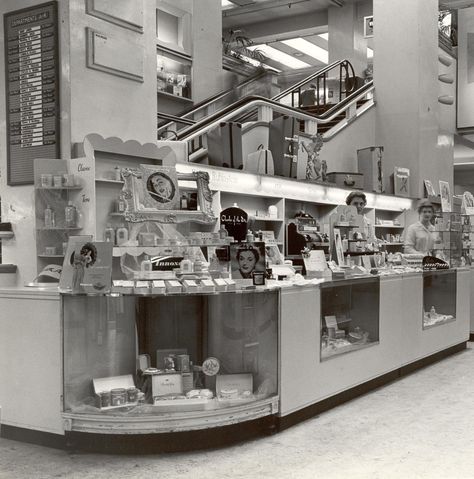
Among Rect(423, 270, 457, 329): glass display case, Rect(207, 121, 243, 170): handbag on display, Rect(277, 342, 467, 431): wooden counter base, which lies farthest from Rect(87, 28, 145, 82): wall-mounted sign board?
Rect(423, 270, 457, 329): glass display case

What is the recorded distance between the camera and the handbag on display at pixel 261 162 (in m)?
7.66

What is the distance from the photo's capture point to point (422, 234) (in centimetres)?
743

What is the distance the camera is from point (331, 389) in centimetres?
470

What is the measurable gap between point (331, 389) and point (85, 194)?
7.95 ft

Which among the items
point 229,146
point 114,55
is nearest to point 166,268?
point 114,55

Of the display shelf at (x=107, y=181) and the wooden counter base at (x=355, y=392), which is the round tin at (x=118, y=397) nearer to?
the wooden counter base at (x=355, y=392)

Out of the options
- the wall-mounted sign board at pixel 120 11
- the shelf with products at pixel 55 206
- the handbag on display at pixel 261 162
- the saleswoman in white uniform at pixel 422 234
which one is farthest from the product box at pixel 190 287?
the saleswoman in white uniform at pixel 422 234

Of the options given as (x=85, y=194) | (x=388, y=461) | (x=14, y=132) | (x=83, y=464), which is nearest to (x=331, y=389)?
(x=388, y=461)

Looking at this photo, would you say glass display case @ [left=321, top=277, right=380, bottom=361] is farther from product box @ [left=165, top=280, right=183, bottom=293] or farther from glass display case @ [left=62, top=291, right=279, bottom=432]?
product box @ [left=165, top=280, right=183, bottom=293]

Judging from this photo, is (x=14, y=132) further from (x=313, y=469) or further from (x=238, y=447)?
(x=313, y=469)

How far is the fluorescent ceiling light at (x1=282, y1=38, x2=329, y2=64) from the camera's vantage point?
17.7 metres

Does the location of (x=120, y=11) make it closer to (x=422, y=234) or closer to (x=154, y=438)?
(x=154, y=438)

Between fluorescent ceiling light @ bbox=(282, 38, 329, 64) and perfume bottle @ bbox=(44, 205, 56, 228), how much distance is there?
13703 millimetres

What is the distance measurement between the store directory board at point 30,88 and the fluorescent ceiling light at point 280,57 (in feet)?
43.4
